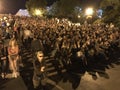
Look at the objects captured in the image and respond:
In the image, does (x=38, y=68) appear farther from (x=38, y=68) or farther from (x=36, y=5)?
(x=36, y=5)

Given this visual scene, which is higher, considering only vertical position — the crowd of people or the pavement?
the crowd of people

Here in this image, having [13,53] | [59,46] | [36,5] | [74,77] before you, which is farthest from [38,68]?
[36,5]

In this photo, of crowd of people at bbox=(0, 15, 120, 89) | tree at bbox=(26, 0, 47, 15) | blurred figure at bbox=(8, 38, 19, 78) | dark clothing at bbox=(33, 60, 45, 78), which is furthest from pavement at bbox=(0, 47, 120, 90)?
tree at bbox=(26, 0, 47, 15)

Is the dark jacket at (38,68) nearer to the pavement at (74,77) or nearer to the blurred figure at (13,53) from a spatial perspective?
the pavement at (74,77)

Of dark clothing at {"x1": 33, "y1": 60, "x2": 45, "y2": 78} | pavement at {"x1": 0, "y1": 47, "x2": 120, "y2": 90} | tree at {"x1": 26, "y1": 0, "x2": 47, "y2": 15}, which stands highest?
tree at {"x1": 26, "y1": 0, "x2": 47, "y2": 15}

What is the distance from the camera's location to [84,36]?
19.4 meters

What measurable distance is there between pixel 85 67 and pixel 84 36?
12.5 ft

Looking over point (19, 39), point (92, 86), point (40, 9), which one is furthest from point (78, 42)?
point (40, 9)

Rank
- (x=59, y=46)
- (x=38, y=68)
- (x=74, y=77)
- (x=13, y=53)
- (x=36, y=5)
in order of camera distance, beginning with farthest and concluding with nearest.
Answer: (x=36, y=5) < (x=59, y=46) < (x=74, y=77) < (x=13, y=53) < (x=38, y=68)

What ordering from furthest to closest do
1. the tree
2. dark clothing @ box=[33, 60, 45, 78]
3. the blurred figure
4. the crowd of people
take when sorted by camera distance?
the tree
the crowd of people
the blurred figure
dark clothing @ box=[33, 60, 45, 78]

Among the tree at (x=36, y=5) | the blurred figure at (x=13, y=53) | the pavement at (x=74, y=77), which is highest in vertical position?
the tree at (x=36, y=5)

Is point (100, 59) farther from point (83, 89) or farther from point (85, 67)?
point (83, 89)

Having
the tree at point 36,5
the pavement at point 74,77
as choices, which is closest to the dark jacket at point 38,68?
the pavement at point 74,77

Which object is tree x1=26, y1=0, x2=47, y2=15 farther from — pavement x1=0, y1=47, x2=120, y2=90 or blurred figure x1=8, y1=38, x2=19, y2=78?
blurred figure x1=8, y1=38, x2=19, y2=78
